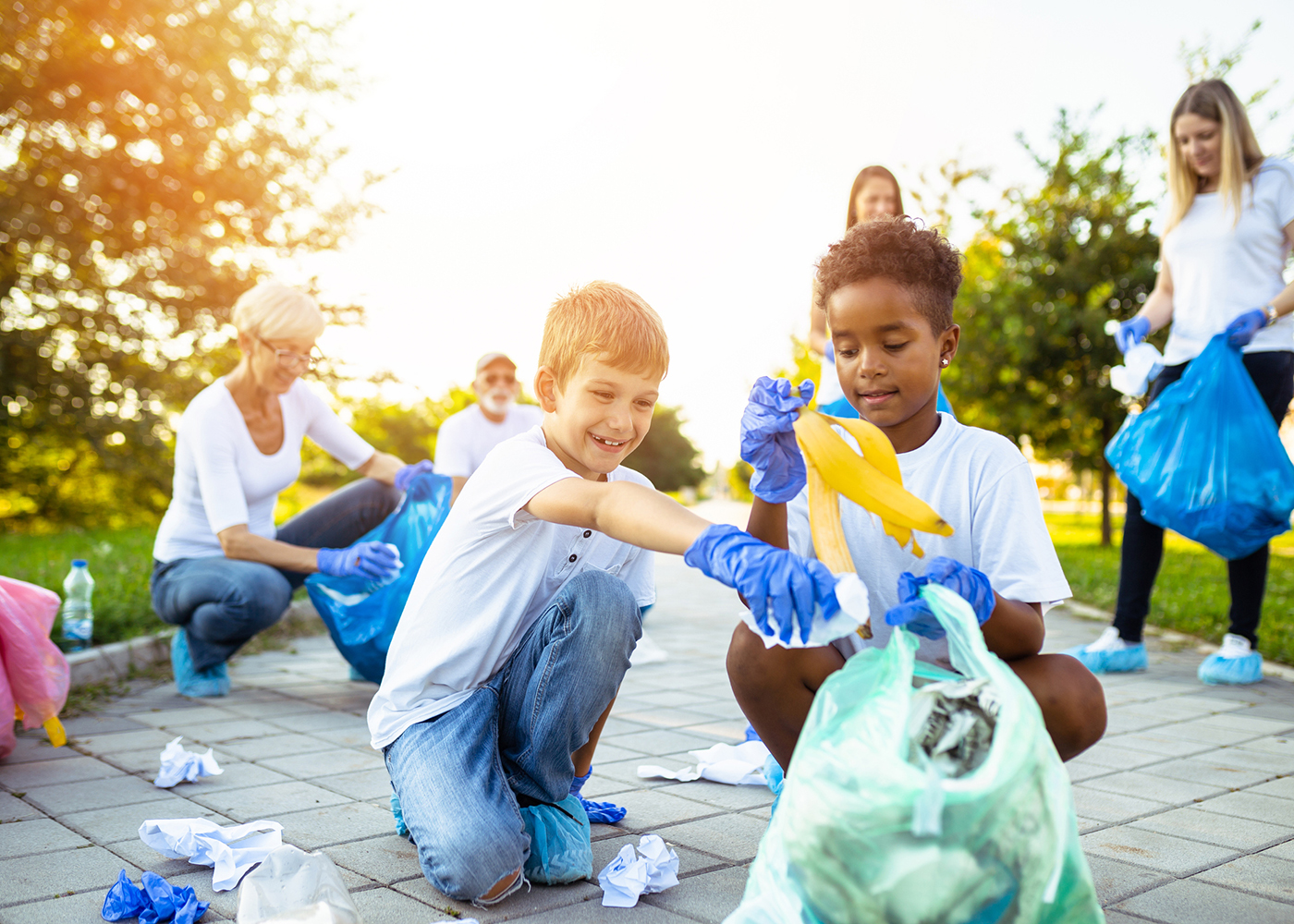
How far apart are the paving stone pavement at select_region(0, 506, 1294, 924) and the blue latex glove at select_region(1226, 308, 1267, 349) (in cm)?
142

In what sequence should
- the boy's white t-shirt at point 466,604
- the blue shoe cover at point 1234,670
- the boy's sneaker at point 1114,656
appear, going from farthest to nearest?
the boy's sneaker at point 1114,656, the blue shoe cover at point 1234,670, the boy's white t-shirt at point 466,604

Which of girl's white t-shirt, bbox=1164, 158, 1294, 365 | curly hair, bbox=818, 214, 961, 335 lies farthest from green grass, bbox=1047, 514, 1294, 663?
curly hair, bbox=818, 214, 961, 335

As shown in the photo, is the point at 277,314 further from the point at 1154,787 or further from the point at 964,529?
the point at 1154,787

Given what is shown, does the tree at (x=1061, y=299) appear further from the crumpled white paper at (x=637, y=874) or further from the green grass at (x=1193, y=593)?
the crumpled white paper at (x=637, y=874)

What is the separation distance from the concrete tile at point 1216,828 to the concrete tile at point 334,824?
183 cm

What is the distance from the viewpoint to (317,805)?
255 centimetres

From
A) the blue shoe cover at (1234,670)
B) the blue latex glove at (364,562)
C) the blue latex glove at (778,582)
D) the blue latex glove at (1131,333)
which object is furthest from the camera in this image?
the blue latex glove at (1131,333)

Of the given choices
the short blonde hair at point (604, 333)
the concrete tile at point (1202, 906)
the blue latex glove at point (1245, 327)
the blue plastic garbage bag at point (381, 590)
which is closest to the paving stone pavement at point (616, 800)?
the concrete tile at point (1202, 906)

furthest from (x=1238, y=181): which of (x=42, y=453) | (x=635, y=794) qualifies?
(x=42, y=453)

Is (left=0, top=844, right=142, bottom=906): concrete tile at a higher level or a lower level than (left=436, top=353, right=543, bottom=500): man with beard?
lower

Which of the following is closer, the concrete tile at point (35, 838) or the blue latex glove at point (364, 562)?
the concrete tile at point (35, 838)

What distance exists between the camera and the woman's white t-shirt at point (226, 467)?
3928 mm

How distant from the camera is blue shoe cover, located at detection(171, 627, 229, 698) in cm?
397

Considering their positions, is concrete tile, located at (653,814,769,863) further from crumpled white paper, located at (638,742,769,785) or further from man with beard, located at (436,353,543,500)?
man with beard, located at (436,353,543,500)
